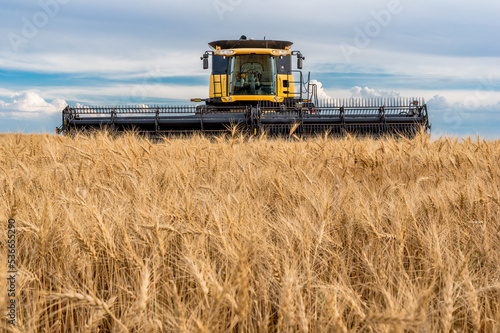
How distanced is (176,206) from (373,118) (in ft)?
27.8

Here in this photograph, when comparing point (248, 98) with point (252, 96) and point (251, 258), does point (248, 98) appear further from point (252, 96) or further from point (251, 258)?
point (251, 258)

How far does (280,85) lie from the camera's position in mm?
12055

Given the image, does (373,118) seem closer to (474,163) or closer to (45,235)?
(474,163)

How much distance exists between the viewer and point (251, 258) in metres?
1.71

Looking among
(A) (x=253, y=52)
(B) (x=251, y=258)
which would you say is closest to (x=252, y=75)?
(A) (x=253, y=52)

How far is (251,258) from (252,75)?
10.1m

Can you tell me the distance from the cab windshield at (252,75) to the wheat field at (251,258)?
800 cm

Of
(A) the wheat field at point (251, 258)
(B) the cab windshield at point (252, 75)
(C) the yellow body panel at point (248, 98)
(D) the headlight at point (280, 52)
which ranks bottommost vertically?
(A) the wheat field at point (251, 258)

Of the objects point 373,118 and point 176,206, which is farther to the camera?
point 373,118

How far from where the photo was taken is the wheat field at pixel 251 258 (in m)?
1.26

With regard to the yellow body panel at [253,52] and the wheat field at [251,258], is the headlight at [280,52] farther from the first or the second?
the wheat field at [251,258]

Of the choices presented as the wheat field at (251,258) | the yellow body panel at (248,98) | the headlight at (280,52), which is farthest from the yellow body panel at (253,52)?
the wheat field at (251,258)

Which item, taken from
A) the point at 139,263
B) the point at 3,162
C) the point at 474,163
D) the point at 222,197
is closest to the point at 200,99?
the point at 3,162

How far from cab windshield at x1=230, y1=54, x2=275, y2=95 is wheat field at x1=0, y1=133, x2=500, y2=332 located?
315 inches
